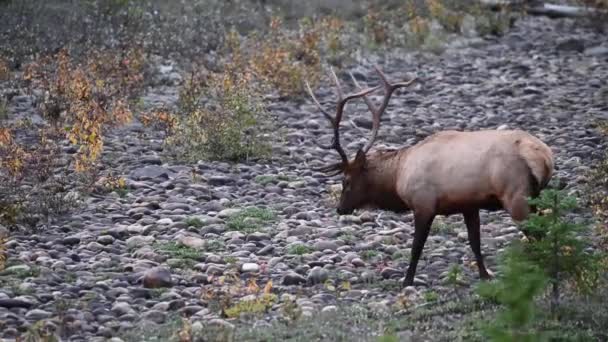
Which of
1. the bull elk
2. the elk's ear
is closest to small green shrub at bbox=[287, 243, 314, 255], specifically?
the bull elk

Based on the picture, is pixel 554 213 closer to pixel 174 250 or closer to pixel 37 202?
pixel 174 250

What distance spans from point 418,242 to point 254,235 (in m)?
1.90

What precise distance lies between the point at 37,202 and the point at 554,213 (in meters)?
5.23

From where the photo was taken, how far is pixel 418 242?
862cm

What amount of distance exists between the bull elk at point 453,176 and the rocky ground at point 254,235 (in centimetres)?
48

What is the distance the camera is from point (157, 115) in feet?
44.1

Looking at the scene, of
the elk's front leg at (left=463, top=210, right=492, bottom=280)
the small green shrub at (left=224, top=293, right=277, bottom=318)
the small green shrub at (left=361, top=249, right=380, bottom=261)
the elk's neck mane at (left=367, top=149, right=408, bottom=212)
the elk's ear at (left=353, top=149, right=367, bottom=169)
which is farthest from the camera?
the small green shrub at (left=361, top=249, right=380, bottom=261)

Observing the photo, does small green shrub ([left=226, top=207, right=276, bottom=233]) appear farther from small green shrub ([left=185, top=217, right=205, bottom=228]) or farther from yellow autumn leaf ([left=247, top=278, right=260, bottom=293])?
yellow autumn leaf ([left=247, top=278, right=260, bottom=293])

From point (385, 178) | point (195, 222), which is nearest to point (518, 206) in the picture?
point (385, 178)

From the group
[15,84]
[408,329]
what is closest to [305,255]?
[408,329]

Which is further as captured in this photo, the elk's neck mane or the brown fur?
the elk's neck mane

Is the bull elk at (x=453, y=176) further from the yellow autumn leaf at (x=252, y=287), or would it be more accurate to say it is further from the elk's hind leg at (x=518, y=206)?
the yellow autumn leaf at (x=252, y=287)

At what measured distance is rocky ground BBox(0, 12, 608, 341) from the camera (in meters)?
8.16

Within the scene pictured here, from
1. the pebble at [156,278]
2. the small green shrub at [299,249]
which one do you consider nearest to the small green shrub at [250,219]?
the small green shrub at [299,249]
